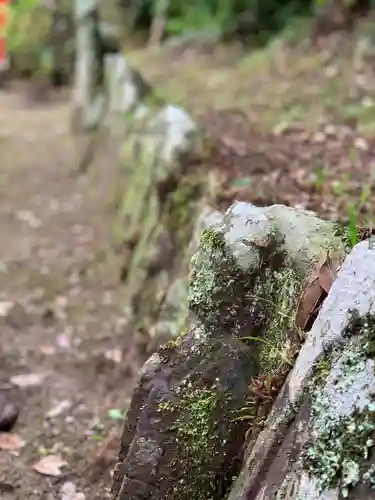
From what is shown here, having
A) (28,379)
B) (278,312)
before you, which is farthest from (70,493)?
(278,312)

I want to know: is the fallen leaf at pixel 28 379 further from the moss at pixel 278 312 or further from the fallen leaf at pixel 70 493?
the moss at pixel 278 312

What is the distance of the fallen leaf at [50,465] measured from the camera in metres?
2.96

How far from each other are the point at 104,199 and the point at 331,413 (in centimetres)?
552

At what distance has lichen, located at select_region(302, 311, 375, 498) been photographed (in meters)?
1.51

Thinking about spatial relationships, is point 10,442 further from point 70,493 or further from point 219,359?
point 219,359

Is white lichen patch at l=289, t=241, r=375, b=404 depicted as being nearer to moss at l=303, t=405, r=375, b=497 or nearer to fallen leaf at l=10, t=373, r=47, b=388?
moss at l=303, t=405, r=375, b=497

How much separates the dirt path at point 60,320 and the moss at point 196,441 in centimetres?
90

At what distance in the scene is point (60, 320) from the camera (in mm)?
4727

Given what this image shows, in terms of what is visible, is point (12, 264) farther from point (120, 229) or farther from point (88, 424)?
point (88, 424)

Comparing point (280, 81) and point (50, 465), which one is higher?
point (280, 81)

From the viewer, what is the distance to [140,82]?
729 cm

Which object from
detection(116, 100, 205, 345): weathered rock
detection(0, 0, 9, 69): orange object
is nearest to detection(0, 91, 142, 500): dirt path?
detection(116, 100, 205, 345): weathered rock

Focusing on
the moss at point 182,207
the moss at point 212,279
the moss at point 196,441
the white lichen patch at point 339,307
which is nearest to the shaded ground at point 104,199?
the moss at point 182,207

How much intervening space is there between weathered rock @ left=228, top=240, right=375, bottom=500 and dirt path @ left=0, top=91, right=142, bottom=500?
1305 mm
